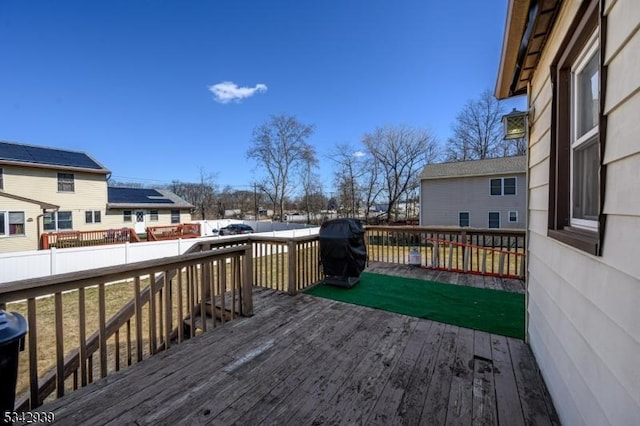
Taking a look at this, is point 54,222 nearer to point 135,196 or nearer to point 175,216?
point 135,196

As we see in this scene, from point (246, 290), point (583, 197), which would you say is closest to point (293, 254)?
point (246, 290)

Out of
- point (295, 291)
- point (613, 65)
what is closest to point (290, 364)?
point (295, 291)

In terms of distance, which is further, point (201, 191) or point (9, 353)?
point (201, 191)

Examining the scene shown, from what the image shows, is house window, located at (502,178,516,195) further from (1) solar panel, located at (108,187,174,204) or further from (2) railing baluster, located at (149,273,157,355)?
(1) solar panel, located at (108,187,174,204)

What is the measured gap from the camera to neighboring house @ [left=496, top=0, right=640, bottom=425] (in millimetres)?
894

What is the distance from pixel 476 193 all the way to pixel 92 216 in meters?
22.5

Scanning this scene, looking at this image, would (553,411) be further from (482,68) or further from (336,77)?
(482,68)

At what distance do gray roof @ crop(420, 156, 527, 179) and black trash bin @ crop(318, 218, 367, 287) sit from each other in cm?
1335

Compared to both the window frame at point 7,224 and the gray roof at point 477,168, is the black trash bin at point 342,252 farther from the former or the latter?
the window frame at point 7,224

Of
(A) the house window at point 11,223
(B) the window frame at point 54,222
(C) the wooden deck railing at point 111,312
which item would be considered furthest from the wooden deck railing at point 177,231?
(C) the wooden deck railing at point 111,312

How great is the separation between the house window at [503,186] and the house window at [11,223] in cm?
2388

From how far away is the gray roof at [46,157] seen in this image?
524 inches

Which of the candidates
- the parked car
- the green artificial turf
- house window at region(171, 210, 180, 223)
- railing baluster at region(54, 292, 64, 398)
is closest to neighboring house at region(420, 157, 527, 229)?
the parked car

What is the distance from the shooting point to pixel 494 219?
14938mm
